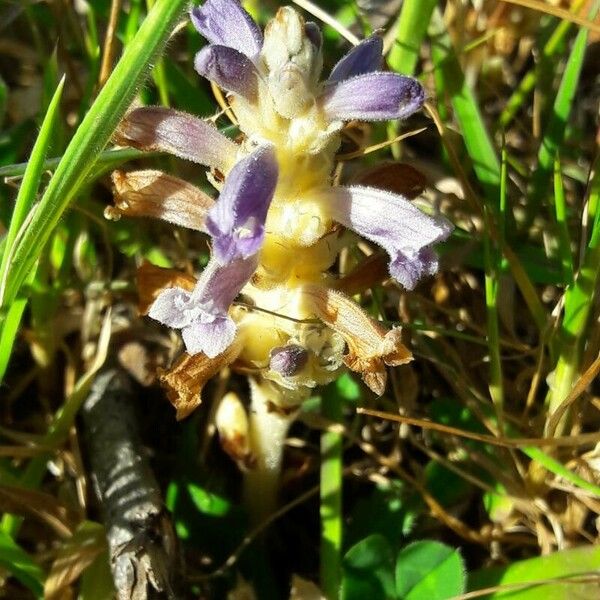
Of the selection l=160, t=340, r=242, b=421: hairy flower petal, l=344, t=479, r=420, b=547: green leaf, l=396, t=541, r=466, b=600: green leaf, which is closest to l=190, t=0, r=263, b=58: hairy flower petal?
l=160, t=340, r=242, b=421: hairy flower petal

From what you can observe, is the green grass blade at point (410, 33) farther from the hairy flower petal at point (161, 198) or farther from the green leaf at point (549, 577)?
the green leaf at point (549, 577)

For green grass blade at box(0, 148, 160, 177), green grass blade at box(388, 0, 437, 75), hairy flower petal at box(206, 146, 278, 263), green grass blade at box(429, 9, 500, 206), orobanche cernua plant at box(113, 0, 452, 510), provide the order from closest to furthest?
1. hairy flower petal at box(206, 146, 278, 263)
2. orobanche cernua plant at box(113, 0, 452, 510)
3. green grass blade at box(0, 148, 160, 177)
4. green grass blade at box(388, 0, 437, 75)
5. green grass blade at box(429, 9, 500, 206)

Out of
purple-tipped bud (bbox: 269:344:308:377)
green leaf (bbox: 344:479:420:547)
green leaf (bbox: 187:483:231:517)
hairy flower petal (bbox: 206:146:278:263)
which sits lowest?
green leaf (bbox: 187:483:231:517)

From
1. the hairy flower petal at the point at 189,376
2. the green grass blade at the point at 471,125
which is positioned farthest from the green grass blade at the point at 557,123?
the hairy flower petal at the point at 189,376

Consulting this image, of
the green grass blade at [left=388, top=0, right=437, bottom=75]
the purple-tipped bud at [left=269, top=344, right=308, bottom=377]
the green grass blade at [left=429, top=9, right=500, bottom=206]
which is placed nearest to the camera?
the purple-tipped bud at [left=269, top=344, right=308, bottom=377]

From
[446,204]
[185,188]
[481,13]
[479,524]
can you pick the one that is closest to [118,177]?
[185,188]

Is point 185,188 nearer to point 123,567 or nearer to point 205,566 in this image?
point 123,567

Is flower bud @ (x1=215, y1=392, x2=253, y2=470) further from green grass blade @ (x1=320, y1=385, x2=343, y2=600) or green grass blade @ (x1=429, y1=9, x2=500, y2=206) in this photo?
green grass blade @ (x1=429, y1=9, x2=500, y2=206)

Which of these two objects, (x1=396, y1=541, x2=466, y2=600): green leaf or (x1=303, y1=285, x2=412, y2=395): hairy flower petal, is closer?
(x1=303, y1=285, x2=412, y2=395): hairy flower petal

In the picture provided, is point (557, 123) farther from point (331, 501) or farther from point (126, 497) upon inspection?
point (126, 497)
